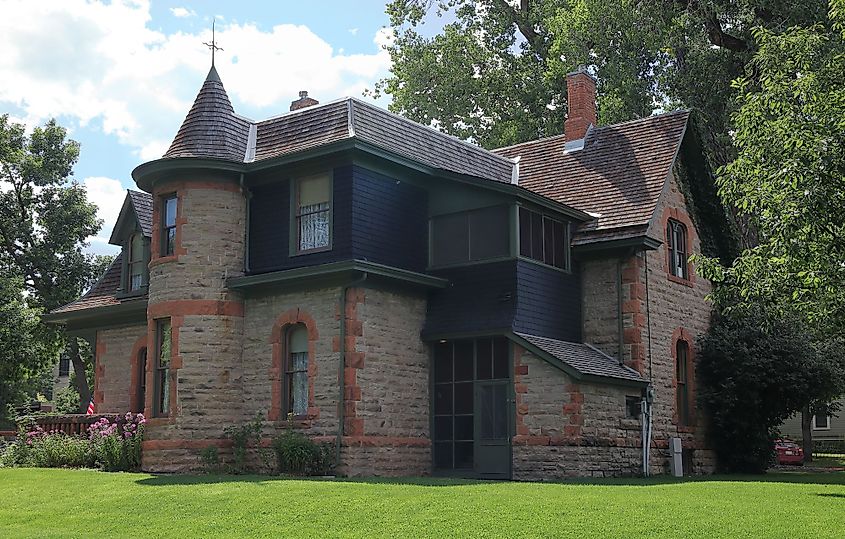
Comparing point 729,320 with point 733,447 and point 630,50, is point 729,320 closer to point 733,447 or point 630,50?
point 733,447

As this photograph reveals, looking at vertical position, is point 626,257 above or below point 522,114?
below

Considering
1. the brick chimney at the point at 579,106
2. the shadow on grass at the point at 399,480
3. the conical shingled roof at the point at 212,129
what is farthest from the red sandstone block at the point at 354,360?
the brick chimney at the point at 579,106

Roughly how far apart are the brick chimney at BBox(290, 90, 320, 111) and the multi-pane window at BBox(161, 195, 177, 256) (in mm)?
6217

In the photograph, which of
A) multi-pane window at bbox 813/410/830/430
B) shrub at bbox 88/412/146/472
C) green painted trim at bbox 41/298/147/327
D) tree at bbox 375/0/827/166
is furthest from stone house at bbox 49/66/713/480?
multi-pane window at bbox 813/410/830/430

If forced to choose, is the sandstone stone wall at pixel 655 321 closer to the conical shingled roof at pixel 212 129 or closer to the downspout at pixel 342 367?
the downspout at pixel 342 367

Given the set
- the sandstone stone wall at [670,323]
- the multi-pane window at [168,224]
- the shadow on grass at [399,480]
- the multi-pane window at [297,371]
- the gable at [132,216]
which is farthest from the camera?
the gable at [132,216]

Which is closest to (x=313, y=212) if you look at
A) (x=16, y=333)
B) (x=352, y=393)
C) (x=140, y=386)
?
(x=352, y=393)

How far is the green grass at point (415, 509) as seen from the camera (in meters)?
12.6

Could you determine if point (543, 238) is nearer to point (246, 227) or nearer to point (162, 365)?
point (246, 227)

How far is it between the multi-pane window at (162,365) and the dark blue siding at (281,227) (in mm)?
2364

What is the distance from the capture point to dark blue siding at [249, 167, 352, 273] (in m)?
21.5

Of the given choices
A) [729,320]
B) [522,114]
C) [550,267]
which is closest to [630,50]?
[522,114]

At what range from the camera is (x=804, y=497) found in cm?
1598

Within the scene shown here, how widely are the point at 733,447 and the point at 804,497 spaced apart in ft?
33.5
